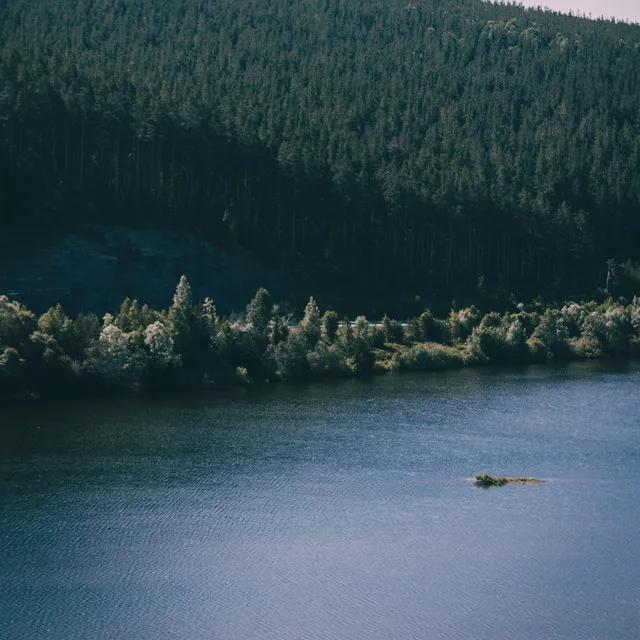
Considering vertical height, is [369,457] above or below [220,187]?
below

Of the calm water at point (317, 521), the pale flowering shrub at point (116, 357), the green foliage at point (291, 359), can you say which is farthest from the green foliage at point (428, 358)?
the pale flowering shrub at point (116, 357)

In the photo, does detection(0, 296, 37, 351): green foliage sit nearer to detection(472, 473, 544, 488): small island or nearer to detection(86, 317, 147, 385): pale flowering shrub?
detection(86, 317, 147, 385): pale flowering shrub

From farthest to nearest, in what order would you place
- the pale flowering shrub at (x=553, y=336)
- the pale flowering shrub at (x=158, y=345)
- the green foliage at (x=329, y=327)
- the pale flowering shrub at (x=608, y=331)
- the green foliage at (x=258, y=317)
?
the pale flowering shrub at (x=608, y=331) → the pale flowering shrub at (x=553, y=336) → the green foliage at (x=329, y=327) → the green foliage at (x=258, y=317) → the pale flowering shrub at (x=158, y=345)

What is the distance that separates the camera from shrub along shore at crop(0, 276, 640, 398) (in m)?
83.2

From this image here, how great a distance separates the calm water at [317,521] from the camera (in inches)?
1752

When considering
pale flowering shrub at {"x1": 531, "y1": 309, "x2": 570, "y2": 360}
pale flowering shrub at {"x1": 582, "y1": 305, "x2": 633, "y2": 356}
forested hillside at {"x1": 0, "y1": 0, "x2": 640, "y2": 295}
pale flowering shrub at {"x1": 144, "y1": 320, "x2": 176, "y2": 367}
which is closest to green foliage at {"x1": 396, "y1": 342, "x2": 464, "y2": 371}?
pale flowering shrub at {"x1": 531, "y1": 309, "x2": 570, "y2": 360}

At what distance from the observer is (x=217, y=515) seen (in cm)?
5644

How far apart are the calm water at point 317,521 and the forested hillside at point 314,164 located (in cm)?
4279

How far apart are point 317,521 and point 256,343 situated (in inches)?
1560

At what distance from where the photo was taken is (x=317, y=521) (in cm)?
5559

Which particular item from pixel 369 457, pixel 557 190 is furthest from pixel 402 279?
pixel 369 457

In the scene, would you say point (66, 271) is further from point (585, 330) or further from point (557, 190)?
point (557, 190)

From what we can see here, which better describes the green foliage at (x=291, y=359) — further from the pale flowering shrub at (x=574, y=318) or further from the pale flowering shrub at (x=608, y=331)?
the pale flowering shrub at (x=608, y=331)

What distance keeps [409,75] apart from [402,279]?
6828 cm
